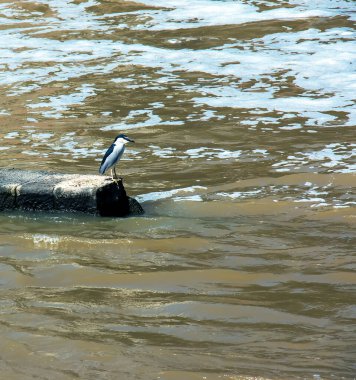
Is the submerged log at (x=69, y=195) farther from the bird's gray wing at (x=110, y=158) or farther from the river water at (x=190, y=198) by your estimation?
the bird's gray wing at (x=110, y=158)

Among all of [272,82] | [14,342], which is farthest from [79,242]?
[272,82]

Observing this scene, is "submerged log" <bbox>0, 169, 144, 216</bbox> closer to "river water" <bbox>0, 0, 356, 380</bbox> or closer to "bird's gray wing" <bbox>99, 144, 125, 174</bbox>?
"river water" <bbox>0, 0, 356, 380</bbox>

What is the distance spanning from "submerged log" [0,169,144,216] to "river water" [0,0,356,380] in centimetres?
12

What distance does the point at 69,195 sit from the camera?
6652mm

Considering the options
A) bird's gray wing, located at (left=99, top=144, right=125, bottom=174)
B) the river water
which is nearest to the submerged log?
the river water

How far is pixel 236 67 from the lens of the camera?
39.7 ft

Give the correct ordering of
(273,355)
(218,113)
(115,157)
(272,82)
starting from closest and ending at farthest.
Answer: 1. (273,355)
2. (115,157)
3. (218,113)
4. (272,82)

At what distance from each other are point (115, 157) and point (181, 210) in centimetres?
71

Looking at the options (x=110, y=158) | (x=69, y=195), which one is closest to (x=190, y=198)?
(x=110, y=158)

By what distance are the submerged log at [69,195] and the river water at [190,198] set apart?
0.39 ft

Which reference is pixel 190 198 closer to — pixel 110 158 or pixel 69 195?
pixel 110 158

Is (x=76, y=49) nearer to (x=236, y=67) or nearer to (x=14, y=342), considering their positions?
(x=236, y=67)

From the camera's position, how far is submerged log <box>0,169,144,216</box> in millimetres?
6645

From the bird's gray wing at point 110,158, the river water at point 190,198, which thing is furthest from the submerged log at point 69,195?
the bird's gray wing at point 110,158
